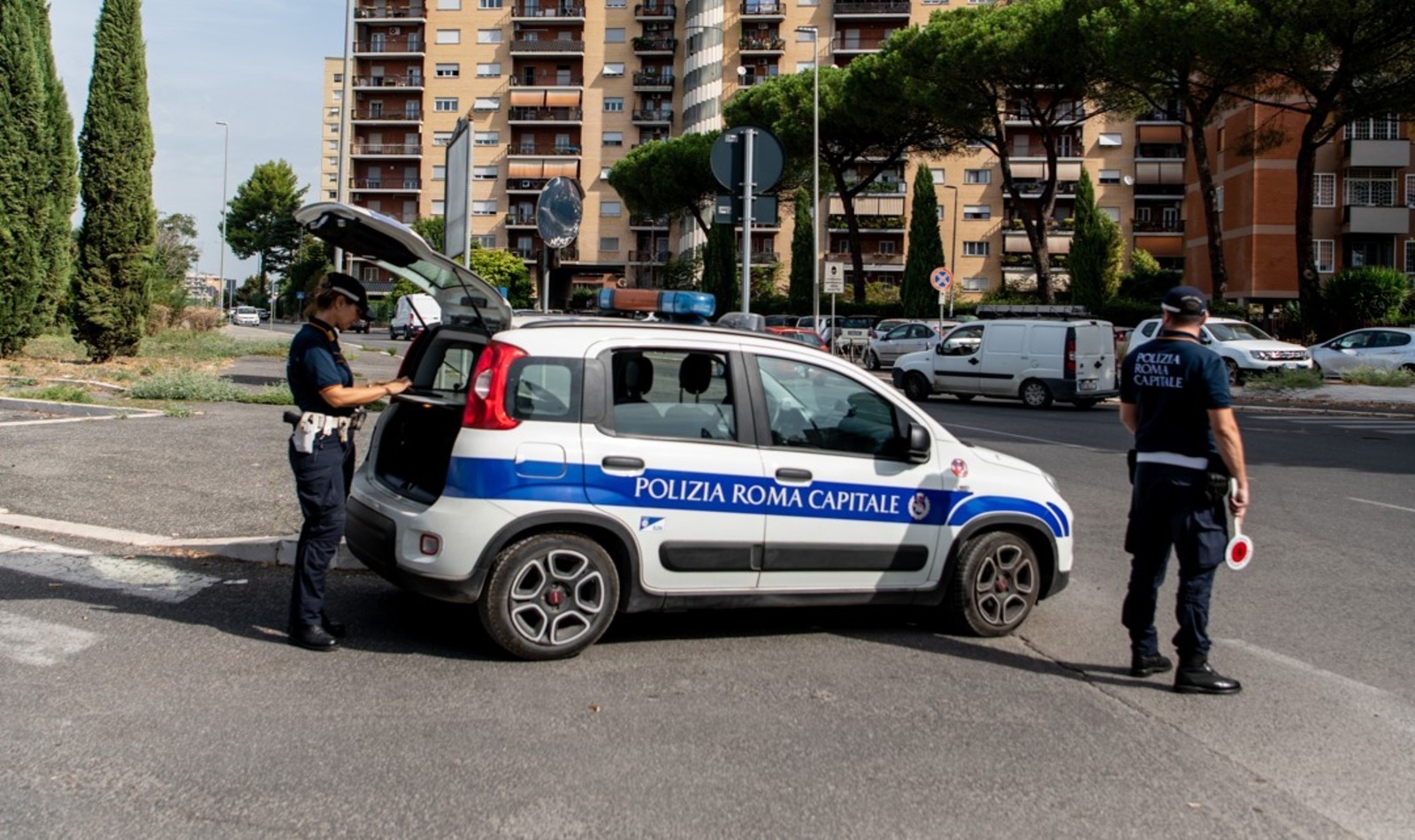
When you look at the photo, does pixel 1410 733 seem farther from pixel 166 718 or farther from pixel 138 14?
pixel 138 14

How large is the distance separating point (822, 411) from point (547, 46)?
81.7 m

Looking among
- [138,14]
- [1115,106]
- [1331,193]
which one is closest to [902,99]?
[1115,106]

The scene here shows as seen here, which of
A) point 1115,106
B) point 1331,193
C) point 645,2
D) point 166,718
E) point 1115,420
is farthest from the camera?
point 645,2

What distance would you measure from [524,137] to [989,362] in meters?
65.5

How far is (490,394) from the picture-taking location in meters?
5.35

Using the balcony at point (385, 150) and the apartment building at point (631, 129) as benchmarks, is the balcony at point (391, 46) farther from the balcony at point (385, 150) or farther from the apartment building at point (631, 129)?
the balcony at point (385, 150)

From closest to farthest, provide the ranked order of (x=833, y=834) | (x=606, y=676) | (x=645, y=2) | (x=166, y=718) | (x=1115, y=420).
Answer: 1. (x=833, y=834)
2. (x=166, y=718)
3. (x=606, y=676)
4. (x=1115, y=420)
5. (x=645, y=2)

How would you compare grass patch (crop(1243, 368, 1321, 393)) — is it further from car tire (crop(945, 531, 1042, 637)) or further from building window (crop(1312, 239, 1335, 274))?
building window (crop(1312, 239, 1335, 274))

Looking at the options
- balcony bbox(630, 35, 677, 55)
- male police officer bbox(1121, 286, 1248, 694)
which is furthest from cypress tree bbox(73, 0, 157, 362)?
balcony bbox(630, 35, 677, 55)

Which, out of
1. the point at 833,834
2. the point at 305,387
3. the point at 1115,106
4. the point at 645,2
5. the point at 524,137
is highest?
the point at 645,2

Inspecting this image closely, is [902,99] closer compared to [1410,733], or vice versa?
[1410,733]

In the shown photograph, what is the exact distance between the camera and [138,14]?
22.4m

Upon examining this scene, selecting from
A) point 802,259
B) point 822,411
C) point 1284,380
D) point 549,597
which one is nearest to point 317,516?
point 549,597

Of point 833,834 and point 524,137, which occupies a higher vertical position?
point 524,137
